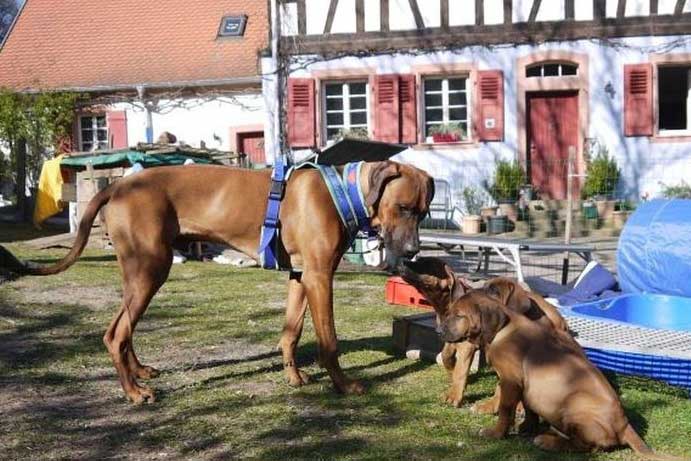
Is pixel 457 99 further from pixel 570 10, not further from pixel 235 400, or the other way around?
pixel 235 400

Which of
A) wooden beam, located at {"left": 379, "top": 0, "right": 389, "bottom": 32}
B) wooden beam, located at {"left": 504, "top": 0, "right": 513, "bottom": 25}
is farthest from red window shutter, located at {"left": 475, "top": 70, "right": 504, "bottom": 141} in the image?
wooden beam, located at {"left": 379, "top": 0, "right": 389, "bottom": 32}

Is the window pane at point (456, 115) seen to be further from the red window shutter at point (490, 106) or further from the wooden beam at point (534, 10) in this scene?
the wooden beam at point (534, 10)

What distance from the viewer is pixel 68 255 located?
5.91 metres

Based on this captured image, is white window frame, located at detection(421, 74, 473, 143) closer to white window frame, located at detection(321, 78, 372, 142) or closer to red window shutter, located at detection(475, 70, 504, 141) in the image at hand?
red window shutter, located at detection(475, 70, 504, 141)

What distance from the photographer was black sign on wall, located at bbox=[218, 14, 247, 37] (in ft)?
77.2

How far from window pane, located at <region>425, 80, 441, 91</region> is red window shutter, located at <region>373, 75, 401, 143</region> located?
73 cm

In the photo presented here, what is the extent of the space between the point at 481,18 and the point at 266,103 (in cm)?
492

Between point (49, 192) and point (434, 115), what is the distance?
812 centimetres

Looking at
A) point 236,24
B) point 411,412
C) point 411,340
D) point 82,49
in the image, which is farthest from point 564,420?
point 82,49

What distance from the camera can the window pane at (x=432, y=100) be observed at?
20.4 meters

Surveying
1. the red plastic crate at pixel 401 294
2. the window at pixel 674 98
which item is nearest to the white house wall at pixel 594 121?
the window at pixel 674 98

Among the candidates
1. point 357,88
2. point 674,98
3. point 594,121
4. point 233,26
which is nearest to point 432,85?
point 357,88

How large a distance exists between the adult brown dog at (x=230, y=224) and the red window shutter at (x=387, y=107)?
46.5 feet

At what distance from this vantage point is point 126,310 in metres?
5.94
